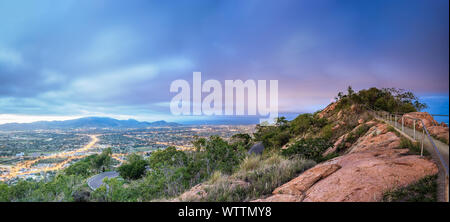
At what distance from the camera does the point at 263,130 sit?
21.8 m

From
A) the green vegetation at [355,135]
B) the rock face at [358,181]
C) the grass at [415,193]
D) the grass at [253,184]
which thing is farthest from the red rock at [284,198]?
the green vegetation at [355,135]

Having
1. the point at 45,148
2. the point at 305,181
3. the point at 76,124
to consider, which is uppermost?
the point at 305,181

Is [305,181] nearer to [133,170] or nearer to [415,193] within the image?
[415,193]

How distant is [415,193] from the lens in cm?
261

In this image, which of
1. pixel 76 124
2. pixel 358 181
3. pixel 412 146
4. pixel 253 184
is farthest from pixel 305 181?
pixel 76 124

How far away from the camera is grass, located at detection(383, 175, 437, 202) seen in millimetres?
2461

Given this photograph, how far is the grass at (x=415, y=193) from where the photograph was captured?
2.46 m

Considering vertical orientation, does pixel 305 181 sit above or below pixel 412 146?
below

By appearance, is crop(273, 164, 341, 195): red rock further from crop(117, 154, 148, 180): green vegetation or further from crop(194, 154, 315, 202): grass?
crop(117, 154, 148, 180): green vegetation

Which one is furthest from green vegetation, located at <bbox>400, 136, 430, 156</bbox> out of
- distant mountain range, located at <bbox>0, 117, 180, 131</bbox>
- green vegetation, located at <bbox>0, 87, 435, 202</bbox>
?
distant mountain range, located at <bbox>0, 117, 180, 131</bbox>
